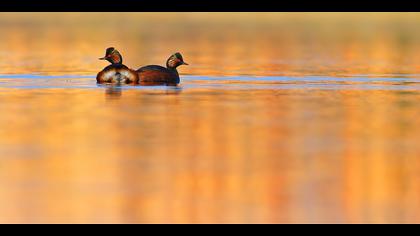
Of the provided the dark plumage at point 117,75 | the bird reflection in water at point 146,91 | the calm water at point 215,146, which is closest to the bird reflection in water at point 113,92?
the bird reflection in water at point 146,91

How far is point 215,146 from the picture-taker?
1767cm

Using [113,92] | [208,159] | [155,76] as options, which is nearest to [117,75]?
[155,76]

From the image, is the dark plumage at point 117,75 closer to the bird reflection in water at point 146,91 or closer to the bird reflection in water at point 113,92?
the bird reflection in water at point 146,91

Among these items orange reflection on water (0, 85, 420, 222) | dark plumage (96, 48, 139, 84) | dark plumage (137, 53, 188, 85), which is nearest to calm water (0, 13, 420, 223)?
orange reflection on water (0, 85, 420, 222)

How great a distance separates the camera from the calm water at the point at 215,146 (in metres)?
13.4

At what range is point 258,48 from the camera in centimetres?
4734

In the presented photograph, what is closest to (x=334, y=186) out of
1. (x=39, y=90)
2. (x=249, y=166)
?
(x=249, y=166)

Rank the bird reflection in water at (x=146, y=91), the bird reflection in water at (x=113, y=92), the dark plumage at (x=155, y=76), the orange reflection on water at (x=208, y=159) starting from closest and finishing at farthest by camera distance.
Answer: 1. the orange reflection on water at (x=208, y=159)
2. the bird reflection in water at (x=113, y=92)
3. the bird reflection in water at (x=146, y=91)
4. the dark plumage at (x=155, y=76)

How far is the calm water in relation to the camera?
13.4 m

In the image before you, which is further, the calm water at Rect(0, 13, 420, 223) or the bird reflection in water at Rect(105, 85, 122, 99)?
the bird reflection in water at Rect(105, 85, 122, 99)

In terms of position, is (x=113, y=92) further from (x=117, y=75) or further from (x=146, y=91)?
(x=117, y=75)

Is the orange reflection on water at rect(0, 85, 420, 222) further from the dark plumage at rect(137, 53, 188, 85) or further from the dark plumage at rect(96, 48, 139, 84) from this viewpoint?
the dark plumage at rect(137, 53, 188, 85)

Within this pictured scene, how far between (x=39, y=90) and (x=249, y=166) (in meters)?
10.9

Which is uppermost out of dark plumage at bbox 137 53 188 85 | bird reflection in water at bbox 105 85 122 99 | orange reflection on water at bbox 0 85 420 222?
dark plumage at bbox 137 53 188 85
